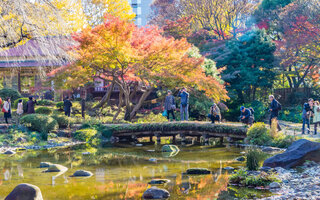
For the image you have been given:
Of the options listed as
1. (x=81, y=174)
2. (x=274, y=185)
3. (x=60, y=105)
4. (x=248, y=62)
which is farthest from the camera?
(x=248, y=62)

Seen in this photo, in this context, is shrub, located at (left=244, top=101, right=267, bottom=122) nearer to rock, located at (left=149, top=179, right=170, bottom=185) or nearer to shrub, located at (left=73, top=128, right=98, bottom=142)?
shrub, located at (left=73, top=128, right=98, bottom=142)

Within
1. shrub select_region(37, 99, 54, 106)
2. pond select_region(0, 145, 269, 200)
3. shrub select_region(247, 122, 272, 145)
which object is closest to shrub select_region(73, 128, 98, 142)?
pond select_region(0, 145, 269, 200)

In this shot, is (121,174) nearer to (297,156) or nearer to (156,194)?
(156,194)

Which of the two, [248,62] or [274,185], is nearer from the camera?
[274,185]

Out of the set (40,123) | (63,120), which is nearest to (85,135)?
(40,123)

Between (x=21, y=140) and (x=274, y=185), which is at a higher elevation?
(x=21, y=140)

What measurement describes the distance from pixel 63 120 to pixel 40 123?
7.53 feet

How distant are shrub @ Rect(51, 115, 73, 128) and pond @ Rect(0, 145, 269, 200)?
15.8ft

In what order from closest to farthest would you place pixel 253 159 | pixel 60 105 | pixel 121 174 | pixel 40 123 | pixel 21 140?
pixel 253 159 < pixel 121 174 < pixel 21 140 < pixel 40 123 < pixel 60 105

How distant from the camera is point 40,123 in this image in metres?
17.8

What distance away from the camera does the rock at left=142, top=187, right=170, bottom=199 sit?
7.30m

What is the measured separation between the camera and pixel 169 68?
65.1ft

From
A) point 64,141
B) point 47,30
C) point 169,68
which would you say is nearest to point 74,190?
point 47,30

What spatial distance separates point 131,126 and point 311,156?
1037 centimetres
